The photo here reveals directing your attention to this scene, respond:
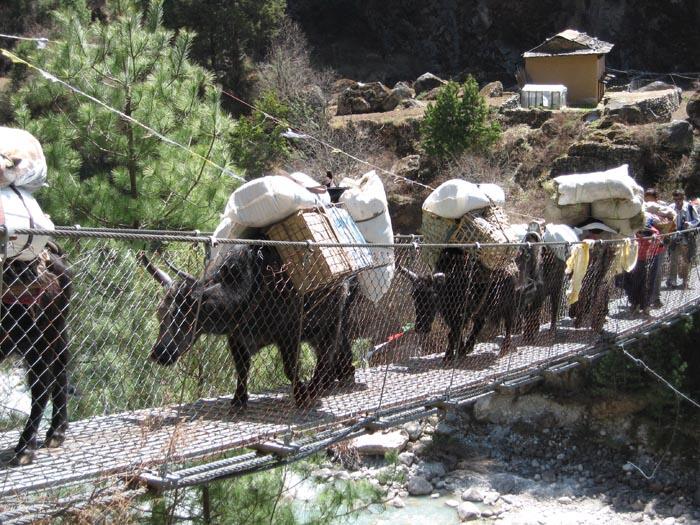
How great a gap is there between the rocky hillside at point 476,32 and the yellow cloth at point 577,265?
779 inches

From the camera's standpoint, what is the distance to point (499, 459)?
1092cm

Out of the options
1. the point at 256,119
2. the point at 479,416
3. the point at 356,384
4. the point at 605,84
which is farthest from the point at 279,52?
the point at 356,384

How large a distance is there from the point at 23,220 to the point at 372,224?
179cm

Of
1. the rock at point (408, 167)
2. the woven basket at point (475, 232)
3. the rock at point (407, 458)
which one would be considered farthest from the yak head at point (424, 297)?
the rock at point (408, 167)

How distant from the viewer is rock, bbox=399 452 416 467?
10.7 meters

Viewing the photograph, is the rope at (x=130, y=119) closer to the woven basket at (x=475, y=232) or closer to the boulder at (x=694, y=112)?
the woven basket at (x=475, y=232)

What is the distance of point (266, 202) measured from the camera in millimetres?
3299

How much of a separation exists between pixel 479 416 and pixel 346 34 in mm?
17628

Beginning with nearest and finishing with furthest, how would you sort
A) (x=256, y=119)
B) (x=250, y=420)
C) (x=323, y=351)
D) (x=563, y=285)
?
(x=250, y=420)
(x=323, y=351)
(x=563, y=285)
(x=256, y=119)

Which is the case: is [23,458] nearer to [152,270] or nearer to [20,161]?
[152,270]

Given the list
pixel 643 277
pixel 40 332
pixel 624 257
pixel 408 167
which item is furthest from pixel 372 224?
pixel 408 167

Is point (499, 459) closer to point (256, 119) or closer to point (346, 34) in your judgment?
point (256, 119)

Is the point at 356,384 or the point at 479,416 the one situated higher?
the point at 356,384

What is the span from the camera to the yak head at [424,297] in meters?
4.43
